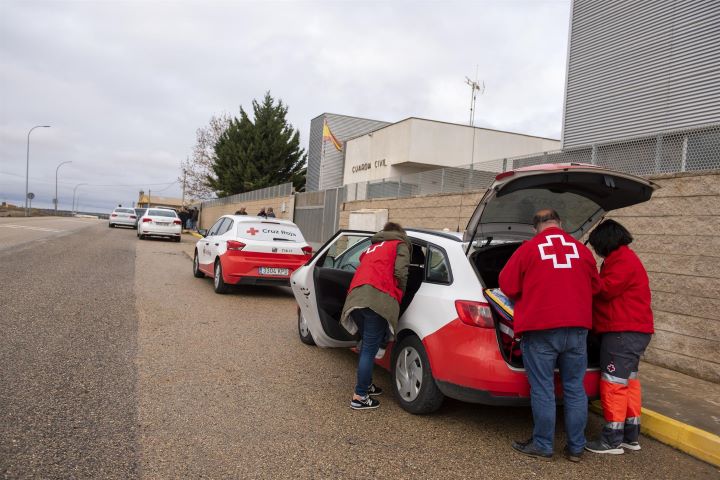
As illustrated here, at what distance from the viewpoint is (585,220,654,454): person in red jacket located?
3652 mm

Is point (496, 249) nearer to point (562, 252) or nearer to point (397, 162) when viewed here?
point (562, 252)

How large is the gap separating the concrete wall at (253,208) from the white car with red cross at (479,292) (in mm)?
19573

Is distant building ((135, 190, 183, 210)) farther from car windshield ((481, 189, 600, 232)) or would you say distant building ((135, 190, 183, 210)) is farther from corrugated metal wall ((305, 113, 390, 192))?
car windshield ((481, 189, 600, 232))

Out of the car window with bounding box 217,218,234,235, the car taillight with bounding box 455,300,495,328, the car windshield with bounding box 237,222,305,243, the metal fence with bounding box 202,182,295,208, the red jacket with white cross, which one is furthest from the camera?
the metal fence with bounding box 202,182,295,208

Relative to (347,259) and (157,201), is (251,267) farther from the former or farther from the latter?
(157,201)

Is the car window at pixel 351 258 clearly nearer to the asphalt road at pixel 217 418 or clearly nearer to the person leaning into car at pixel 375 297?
the asphalt road at pixel 217 418

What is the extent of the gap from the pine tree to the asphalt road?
37035 millimetres

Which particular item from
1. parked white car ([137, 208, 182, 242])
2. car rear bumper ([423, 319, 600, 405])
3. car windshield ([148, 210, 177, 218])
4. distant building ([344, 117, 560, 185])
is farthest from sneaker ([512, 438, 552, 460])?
car windshield ([148, 210, 177, 218])

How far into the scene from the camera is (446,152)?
83.0 ft

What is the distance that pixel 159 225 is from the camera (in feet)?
73.5

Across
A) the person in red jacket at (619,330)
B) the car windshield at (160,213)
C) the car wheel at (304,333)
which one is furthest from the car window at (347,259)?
the car windshield at (160,213)

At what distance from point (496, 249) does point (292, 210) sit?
20075mm

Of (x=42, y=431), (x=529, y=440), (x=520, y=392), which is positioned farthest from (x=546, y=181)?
(x=42, y=431)

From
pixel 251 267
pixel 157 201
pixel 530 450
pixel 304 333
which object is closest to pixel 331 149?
pixel 251 267
